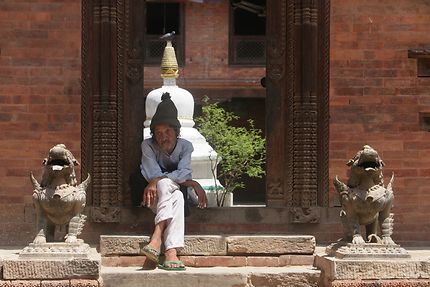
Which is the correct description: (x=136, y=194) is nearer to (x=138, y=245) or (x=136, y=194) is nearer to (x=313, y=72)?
(x=138, y=245)

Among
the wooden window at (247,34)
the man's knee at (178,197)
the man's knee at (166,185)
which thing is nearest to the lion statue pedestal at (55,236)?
the man's knee at (166,185)

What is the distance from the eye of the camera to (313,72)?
1001 cm

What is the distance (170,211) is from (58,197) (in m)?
1.03

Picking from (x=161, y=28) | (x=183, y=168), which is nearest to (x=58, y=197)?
(x=183, y=168)

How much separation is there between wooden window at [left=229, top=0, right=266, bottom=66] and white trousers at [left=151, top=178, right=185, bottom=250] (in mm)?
16190

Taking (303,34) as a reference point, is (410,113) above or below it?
below

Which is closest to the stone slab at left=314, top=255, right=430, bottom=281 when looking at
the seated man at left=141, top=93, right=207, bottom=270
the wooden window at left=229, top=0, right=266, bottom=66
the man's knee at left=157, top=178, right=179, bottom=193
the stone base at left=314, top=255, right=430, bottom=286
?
the stone base at left=314, top=255, right=430, bottom=286

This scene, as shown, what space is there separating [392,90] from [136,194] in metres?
2.78

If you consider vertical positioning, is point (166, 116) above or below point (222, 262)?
above

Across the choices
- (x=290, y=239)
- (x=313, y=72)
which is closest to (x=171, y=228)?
(x=290, y=239)

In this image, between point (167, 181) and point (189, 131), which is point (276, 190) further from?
point (189, 131)

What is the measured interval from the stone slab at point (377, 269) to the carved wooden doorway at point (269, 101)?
66.1 inches

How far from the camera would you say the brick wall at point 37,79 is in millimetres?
9797

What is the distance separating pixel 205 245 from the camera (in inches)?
363
